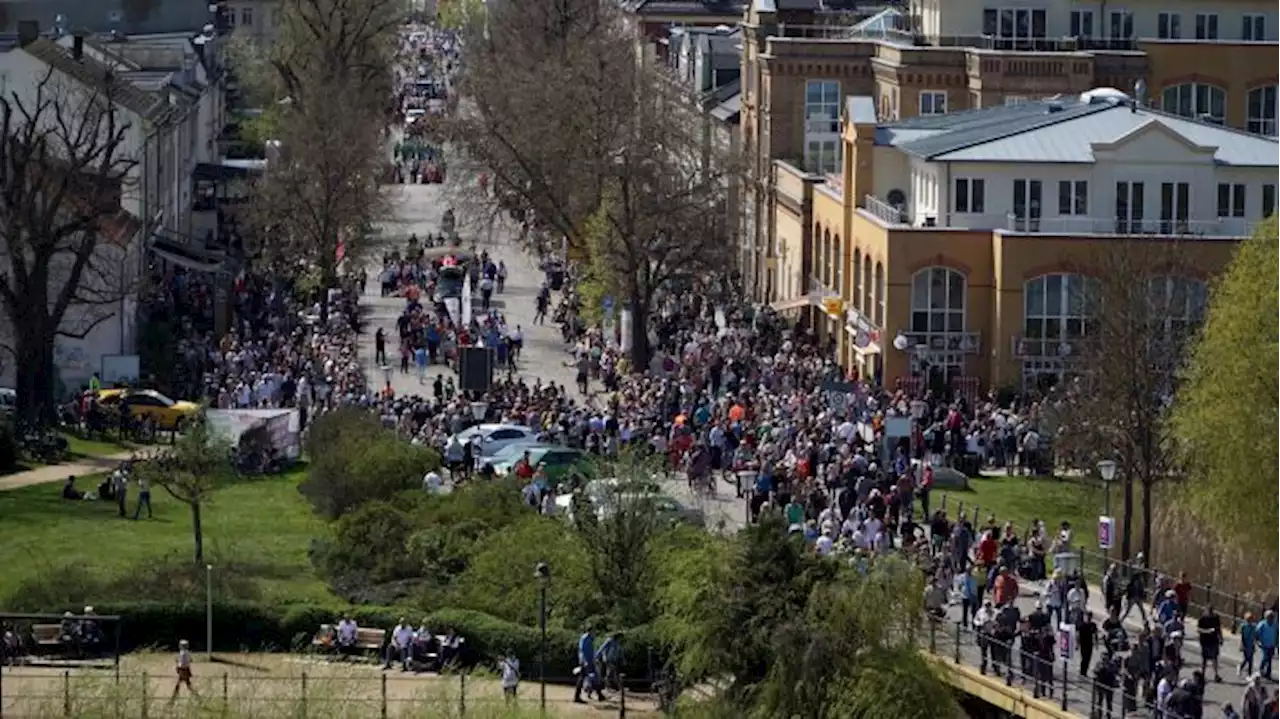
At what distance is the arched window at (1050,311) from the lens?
83.1 meters

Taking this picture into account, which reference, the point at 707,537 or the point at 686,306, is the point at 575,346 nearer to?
the point at 686,306

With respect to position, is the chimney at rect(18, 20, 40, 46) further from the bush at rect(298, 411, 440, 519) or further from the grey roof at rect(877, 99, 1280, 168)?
the bush at rect(298, 411, 440, 519)

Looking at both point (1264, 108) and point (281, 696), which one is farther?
point (1264, 108)

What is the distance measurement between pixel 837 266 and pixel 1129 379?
2796 centimetres

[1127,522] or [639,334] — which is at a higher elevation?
[639,334]

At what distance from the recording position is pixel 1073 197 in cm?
8456

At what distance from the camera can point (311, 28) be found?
13512cm

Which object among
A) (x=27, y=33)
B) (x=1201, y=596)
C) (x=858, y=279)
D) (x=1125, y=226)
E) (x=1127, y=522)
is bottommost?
(x=1201, y=596)

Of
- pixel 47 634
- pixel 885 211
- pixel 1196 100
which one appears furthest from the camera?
pixel 1196 100

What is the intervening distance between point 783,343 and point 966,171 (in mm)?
8497

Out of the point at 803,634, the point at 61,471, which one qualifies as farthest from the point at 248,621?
the point at 61,471

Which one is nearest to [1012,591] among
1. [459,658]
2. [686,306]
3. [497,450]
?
[459,658]

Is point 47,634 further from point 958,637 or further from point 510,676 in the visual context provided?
point 958,637

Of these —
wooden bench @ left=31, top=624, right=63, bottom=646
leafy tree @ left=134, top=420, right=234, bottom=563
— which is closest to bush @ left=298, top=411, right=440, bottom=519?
leafy tree @ left=134, top=420, right=234, bottom=563
